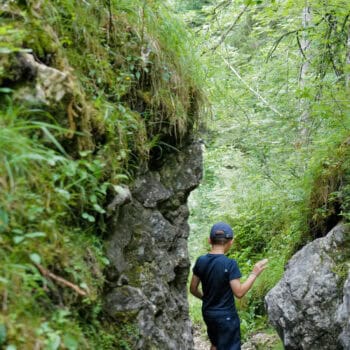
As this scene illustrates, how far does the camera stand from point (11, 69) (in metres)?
2.94

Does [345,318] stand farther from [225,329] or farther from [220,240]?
[220,240]

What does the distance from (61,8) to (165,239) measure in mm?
2555

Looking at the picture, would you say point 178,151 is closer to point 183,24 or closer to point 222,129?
point 183,24

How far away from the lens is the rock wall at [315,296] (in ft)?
19.1

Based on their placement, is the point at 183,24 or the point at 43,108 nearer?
the point at 43,108

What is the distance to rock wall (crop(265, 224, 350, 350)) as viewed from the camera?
5.82m

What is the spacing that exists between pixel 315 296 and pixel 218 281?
62.0 inches

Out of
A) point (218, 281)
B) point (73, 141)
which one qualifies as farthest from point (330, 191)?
point (73, 141)

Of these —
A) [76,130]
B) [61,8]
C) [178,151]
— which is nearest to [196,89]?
[178,151]

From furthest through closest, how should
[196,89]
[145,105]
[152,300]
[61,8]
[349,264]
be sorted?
[349,264], [196,89], [145,105], [152,300], [61,8]

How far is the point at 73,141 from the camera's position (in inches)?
130

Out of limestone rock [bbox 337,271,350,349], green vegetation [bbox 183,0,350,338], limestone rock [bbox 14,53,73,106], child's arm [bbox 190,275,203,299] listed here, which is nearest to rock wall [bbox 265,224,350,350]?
limestone rock [bbox 337,271,350,349]

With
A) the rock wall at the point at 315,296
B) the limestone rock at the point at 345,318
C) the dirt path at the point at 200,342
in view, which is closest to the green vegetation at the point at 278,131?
the rock wall at the point at 315,296

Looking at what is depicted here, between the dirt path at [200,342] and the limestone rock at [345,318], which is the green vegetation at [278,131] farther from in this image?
the limestone rock at [345,318]
